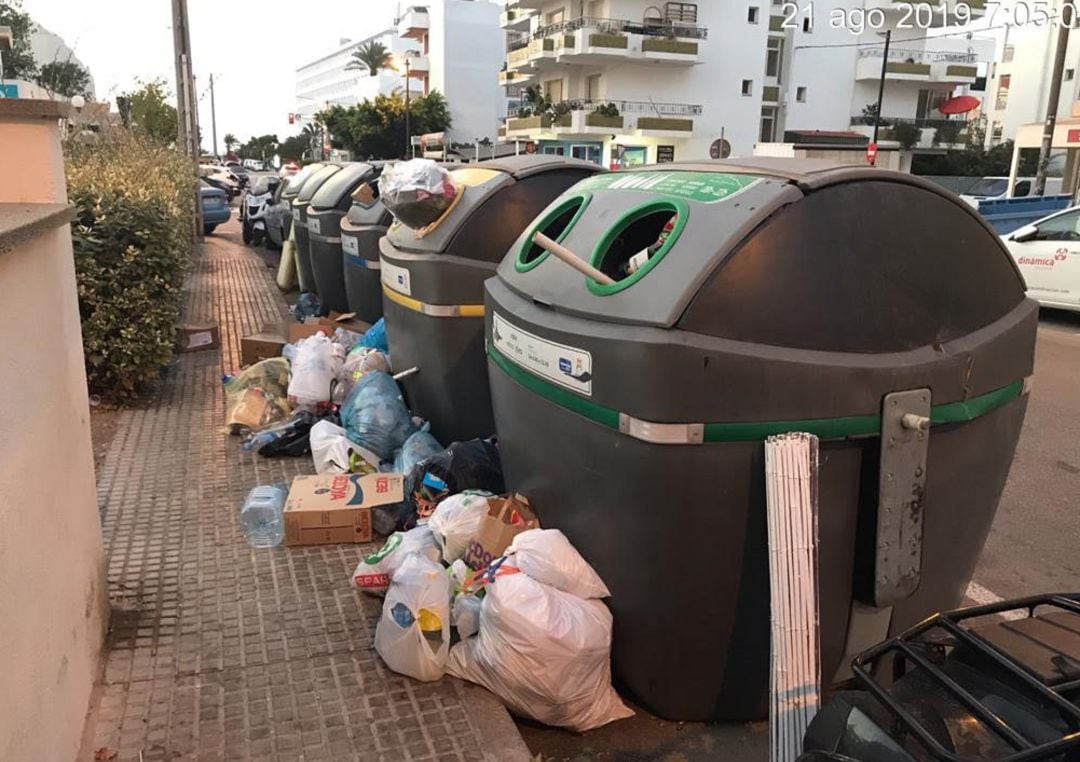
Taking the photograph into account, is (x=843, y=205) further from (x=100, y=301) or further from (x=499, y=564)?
(x=100, y=301)

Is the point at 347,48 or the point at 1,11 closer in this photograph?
the point at 1,11

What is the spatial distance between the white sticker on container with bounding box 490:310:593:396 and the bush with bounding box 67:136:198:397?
3.82m

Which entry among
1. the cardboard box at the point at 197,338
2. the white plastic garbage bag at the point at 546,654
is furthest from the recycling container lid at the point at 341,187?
the white plastic garbage bag at the point at 546,654

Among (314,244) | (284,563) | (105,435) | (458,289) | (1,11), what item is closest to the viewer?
(284,563)

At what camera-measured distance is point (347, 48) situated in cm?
12900

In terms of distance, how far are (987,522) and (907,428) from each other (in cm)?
80

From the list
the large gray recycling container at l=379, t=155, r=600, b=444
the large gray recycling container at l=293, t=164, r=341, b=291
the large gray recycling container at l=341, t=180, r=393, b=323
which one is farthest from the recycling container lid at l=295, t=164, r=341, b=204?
the large gray recycling container at l=379, t=155, r=600, b=444

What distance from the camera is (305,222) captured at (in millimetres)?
9984

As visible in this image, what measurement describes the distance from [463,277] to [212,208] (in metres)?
17.5

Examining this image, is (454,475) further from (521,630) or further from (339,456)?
(521,630)

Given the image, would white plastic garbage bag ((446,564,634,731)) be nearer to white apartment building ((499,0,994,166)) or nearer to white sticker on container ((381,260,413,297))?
white sticker on container ((381,260,413,297))

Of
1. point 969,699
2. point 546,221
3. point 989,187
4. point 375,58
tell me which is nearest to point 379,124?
point 989,187

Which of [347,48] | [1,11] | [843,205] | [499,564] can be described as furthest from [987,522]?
[347,48]

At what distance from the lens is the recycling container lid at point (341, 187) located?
8742 mm
